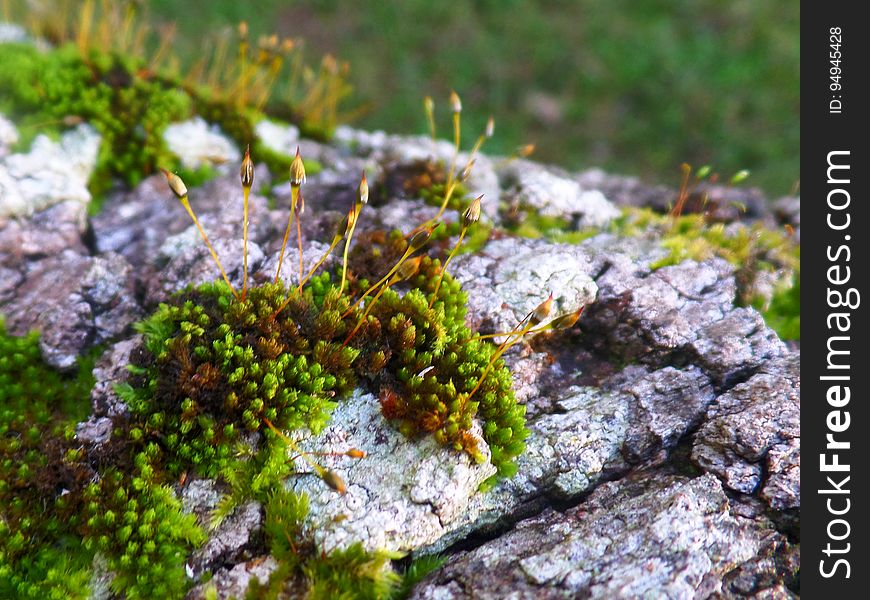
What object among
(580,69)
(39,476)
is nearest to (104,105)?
(39,476)

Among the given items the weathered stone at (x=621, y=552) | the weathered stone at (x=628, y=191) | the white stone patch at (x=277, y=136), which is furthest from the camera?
the weathered stone at (x=628, y=191)

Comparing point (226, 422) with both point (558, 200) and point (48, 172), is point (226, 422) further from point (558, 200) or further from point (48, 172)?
point (558, 200)

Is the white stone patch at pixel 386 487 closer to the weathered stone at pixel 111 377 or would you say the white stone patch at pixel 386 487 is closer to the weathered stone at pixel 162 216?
the weathered stone at pixel 111 377

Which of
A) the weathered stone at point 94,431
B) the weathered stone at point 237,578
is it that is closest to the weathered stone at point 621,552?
the weathered stone at point 237,578
